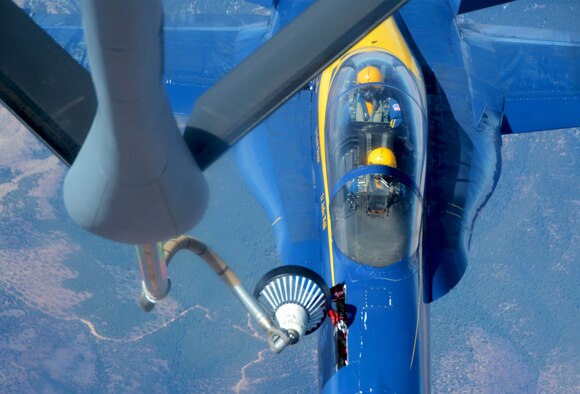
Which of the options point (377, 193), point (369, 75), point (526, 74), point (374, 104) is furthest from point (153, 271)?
point (526, 74)

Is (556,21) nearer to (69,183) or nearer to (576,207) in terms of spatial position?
(576,207)

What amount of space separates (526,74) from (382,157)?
677 cm

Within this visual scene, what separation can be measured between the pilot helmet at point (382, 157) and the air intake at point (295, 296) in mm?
2325

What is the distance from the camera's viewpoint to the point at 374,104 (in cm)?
1337

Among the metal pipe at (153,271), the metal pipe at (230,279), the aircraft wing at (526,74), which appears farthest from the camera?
the aircraft wing at (526,74)

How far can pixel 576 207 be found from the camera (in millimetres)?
32281

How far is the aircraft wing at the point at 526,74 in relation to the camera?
1681 cm

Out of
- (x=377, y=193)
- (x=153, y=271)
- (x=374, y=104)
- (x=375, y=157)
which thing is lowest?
(x=377, y=193)

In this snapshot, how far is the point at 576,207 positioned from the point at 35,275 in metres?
21.2

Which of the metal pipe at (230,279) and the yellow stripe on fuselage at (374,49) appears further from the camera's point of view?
the yellow stripe on fuselage at (374,49)

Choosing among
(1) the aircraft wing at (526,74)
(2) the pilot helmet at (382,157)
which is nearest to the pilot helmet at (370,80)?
(2) the pilot helmet at (382,157)

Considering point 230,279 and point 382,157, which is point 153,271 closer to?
point 230,279

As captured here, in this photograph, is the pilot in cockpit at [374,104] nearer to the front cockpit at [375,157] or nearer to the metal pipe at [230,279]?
the front cockpit at [375,157]

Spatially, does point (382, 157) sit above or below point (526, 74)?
above
